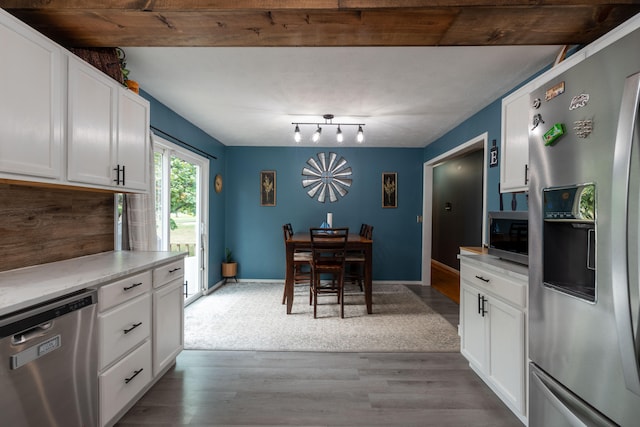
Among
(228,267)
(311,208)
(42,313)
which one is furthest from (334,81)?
(228,267)

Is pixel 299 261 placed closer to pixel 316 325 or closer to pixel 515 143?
pixel 316 325

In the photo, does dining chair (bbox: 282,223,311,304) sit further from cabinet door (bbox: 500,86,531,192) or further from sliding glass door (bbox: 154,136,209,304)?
cabinet door (bbox: 500,86,531,192)

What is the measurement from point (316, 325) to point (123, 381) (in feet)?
6.11

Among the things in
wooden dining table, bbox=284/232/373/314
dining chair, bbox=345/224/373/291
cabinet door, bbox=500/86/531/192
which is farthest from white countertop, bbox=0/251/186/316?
cabinet door, bbox=500/86/531/192

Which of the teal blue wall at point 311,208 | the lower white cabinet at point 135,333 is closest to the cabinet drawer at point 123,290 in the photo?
the lower white cabinet at point 135,333

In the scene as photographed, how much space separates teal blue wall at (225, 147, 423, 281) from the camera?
201 inches

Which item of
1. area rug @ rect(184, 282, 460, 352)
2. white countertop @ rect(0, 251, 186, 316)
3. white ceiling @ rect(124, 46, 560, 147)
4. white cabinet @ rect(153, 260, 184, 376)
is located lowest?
area rug @ rect(184, 282, 460, 352)

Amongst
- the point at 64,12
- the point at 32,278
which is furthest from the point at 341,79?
the point at 32,278

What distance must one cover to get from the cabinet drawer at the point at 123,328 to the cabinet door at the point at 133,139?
0.86m

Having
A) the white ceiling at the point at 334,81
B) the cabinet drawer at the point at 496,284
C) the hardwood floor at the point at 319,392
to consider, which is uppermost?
the white ceiling at the point at 334,81

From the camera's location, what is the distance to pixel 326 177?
512 cm

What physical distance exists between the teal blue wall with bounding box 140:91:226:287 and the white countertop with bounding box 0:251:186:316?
156 cm

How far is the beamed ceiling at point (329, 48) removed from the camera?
1.42 m

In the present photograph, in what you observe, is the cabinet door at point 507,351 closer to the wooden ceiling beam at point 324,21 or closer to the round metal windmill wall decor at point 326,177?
the wooden ceiling beam at point 324,21
